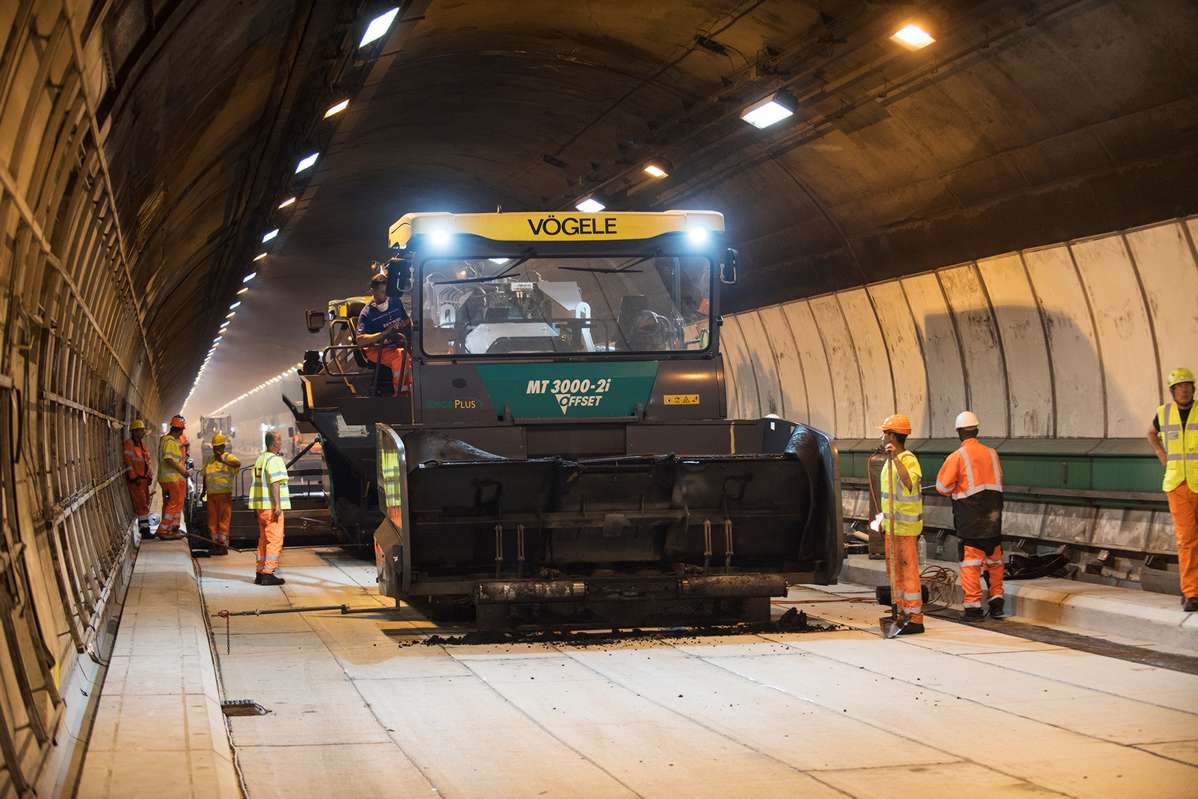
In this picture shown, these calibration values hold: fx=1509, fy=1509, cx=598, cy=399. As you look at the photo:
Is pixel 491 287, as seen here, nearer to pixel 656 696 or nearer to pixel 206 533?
pixel 656 696

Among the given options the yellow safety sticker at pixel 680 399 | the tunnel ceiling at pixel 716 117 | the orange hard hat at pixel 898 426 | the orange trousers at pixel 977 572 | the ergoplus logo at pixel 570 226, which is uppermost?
the tunnel ceiling at pixel 716 117

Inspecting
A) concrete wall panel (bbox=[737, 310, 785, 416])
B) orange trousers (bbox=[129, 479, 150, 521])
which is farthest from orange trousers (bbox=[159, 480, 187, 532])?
concrete wall panel (bbox=[737, 310, 785, 416])

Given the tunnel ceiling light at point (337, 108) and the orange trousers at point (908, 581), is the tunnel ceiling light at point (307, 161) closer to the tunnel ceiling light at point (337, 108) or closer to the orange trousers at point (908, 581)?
the tunnel ceiling light at point (337, 108)

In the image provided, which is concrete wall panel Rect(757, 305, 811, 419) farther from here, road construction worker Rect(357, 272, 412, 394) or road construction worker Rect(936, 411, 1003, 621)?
road construction worker Rect(936, 411, 1003, 621)

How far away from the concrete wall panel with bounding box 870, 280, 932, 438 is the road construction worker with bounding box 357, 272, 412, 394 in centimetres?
567

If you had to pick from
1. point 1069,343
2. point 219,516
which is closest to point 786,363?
point 1069,343

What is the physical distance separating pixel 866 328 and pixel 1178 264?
609cm

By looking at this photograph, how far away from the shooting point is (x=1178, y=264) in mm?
12352

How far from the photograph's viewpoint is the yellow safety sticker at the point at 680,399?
12398 millimetres

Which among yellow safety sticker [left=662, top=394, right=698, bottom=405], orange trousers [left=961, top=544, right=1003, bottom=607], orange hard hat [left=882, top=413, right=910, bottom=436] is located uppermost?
yellow safety sticker [left=662, top=394, right=698, bottom=405]

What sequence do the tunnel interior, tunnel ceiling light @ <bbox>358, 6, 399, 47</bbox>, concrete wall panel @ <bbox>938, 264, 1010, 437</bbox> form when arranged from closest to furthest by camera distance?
the tunnel interior, tunnel ceiling light @ <bbox>358, 6, 399, 47</bbox>, concrete wall panel @ <bbox>938, 264, 1010, 437</bbox>

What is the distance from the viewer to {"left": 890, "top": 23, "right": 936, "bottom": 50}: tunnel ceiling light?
500 inches

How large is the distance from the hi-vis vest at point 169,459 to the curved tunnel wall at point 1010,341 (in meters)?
8.17

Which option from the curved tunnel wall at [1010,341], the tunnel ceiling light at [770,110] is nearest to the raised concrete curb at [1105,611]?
the curved tunnel wall at [1010,341]
